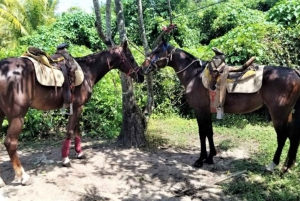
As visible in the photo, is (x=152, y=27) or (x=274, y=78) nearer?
(x=274, y=78)

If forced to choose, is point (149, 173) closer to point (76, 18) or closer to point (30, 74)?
point (30, 74)

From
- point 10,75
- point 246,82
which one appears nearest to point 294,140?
point 246,82

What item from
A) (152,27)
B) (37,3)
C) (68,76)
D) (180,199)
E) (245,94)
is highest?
(37,3)

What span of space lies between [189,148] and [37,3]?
14683 mm

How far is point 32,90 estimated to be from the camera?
457cm

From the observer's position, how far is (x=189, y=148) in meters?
6.32

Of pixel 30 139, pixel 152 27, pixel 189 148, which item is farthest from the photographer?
pixel 152 27

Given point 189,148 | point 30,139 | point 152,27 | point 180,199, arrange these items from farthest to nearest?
point 152,27 → point 30,139 → point 189,148 → point 180,199

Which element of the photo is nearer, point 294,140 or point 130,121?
point 294,140

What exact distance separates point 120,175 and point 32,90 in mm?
1854

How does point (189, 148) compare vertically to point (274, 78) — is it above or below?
below

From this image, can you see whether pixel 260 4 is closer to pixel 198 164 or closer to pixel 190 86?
pixel 190 86

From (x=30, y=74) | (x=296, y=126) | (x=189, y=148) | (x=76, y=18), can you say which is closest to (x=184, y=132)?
(x=189, y=148)

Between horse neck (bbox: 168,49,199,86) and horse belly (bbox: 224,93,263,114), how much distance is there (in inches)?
30.4
